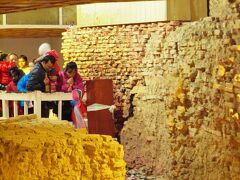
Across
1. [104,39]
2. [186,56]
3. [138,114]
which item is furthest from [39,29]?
[186,56]

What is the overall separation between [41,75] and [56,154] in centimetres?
466

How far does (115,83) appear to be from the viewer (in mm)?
14852

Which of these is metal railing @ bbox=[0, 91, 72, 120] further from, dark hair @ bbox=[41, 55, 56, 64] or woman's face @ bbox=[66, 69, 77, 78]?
woman's face @ bbox=[66, 69, 77, 78]

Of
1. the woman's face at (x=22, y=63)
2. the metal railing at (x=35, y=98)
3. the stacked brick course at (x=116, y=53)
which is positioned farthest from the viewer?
the stacked brick course at (x=116, y=53)

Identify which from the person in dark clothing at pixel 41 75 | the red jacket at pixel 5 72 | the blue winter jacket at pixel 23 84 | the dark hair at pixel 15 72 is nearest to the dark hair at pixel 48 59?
the person in dark clothing at pixel 41 75

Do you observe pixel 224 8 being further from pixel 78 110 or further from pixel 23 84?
pixel 23 84

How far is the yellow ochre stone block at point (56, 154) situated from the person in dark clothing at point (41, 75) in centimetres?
372

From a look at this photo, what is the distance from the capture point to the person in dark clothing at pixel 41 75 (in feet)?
35.5

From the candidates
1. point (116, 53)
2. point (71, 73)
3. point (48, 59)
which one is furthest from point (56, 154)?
point (116, 53)

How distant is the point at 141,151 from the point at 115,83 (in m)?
1.59

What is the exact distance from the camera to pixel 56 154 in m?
6.41

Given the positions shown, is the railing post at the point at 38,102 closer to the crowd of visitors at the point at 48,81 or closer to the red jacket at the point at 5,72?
the crowd of visitors at the point at 48,81

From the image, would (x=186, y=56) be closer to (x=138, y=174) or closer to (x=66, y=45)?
(x=138, y=174)

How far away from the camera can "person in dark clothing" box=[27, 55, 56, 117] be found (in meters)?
10.8
